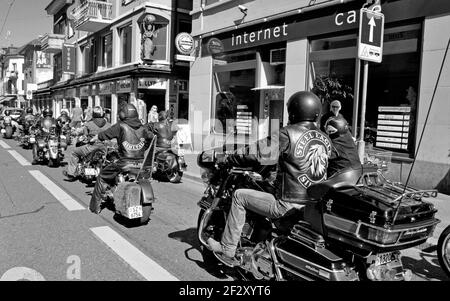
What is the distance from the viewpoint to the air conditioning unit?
13.2 meters

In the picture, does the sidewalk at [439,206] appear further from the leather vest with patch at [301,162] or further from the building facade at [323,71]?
the leather vest with patch at [301,162]

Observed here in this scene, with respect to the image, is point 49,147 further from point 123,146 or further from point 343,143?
point 343,143

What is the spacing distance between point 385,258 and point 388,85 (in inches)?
309

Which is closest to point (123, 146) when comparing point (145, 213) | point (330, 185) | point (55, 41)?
point (145, 213)

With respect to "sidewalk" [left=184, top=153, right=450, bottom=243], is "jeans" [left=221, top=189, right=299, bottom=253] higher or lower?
higher

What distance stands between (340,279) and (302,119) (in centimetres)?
137

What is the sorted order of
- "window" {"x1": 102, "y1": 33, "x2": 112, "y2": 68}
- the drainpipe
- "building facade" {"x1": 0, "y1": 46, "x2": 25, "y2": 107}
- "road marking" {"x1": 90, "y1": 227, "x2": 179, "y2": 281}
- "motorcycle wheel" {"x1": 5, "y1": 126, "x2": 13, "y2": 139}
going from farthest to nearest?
"building facade" {"x1": 0, "y1": 46, "x2": 25, "y2": 107}, "window" {"x1": 102, "y1": 33, "x2": 112, "y2": 68}, "motorcycle wheel" {"x1": 5, "y1": 126, "x2": 13, "y2": 139}, the drainpipe, "road marking" {"x1": 90, "y1": 227, "x2": 179, "y2": 281}

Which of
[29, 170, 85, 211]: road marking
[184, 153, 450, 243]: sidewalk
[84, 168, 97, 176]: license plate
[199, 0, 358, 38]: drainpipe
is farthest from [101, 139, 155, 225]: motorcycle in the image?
[199, 0, 358, 38]: drainpipe

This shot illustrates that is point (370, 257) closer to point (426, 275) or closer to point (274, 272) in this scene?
point (274, 272)

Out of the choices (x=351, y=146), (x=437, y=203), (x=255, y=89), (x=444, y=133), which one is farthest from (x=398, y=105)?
(x=255, y=89)

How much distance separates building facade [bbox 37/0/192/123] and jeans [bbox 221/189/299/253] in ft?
57.2

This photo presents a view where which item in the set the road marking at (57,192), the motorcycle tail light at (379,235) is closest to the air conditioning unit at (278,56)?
the road marking at (57,192)

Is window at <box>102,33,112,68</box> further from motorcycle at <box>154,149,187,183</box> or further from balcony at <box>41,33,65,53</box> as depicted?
motorcycle at <box>154,149,187,183</box>

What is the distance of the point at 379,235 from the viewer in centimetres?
287
